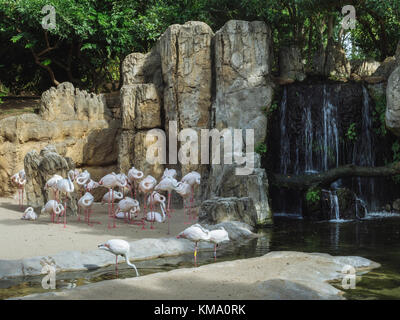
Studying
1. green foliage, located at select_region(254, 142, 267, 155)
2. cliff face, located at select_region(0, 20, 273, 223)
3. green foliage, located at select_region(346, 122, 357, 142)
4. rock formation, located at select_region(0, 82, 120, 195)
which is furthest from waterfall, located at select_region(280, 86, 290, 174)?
rock formation, located at select_region(0, 82, 120, 195)

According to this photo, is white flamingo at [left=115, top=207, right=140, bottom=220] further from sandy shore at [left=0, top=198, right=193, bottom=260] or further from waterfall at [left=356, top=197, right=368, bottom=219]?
waterfall at [left=356, top=197, right=368, bottom=219]

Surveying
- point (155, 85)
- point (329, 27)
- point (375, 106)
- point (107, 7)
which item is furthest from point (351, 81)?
point (107, 7)

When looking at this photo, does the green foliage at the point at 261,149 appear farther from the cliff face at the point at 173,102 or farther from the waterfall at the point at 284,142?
the waterfall at the point at 284,142

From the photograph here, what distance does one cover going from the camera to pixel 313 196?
35.0ft

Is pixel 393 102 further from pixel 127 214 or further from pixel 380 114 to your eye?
pixel 127 214

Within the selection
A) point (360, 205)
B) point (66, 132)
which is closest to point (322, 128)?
point (360, 205)

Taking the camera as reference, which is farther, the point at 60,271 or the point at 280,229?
the point at 280,229

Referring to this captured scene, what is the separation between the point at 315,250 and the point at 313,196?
3.69 m

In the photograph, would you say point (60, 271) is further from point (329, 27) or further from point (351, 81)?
point (329, 27)

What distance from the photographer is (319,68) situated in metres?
14.1

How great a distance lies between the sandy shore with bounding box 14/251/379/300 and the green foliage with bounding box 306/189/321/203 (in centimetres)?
452

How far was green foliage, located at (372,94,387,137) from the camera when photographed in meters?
12.3
